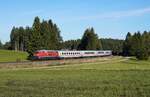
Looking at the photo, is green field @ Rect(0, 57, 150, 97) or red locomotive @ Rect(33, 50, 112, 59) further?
red locomotive @ Rect(33, 50, 112, 59)

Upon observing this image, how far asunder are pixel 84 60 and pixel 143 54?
59.1m

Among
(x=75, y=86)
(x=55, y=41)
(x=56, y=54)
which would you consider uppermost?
(x=55, y=41)

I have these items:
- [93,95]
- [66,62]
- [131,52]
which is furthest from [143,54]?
[93,95]

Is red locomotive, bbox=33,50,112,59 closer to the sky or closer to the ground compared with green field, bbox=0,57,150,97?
closer to the sky

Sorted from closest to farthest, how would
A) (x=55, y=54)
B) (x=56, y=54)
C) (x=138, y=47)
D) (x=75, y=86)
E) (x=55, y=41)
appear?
1. (x=75, y=86)
2. (x=55, y=54)
3. (x=56, y=54)
4. (x=55, y=41)
5. (x=138, y=47)

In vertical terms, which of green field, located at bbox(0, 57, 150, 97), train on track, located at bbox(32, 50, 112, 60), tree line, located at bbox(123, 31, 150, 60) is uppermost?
tree line, located at bbox(123, 31, 150, 60)

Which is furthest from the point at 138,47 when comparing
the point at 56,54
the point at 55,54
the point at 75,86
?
the point at 75,86

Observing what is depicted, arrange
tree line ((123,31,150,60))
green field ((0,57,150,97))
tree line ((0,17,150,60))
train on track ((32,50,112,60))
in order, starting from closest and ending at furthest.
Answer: green field ((0,57,150,97)) → train on track ((32,50,112,60)) → tree line ((0,17,150,60)) → tree line ((123,31,150,60))

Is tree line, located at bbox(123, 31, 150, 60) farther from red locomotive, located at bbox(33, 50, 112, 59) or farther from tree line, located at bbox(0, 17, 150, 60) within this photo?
red locomotive, located at bbox(33, 50, 112, 59)

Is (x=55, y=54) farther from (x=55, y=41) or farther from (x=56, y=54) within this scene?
(x=55, y=41)

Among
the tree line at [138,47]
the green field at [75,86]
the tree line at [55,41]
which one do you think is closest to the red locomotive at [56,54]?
the tree line at [55,41]

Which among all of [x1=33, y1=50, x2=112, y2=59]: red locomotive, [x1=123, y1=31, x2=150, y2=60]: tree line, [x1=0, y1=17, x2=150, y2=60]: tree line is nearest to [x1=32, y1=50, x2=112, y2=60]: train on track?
[x1=33, y1=50, x2=112, y2=59]: red locomotive

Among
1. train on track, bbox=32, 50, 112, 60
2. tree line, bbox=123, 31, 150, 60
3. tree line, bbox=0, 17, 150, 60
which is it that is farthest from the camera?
tree line, bbox=123, 31, 150, 60

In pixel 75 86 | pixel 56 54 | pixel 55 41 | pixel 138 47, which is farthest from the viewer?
pixel 138 47
